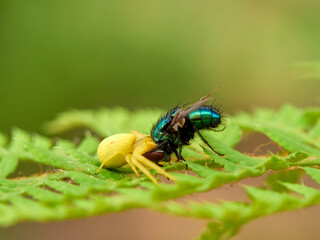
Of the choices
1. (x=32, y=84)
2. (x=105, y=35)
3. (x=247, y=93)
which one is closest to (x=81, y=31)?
(x=105, y=35)

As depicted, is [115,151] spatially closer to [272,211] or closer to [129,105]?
[272,211]

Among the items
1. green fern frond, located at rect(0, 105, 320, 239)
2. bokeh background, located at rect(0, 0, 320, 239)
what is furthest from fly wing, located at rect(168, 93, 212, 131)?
bokeh background, located at rect(0, 0, 320, 239)

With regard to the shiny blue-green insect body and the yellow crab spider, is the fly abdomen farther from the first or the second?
the yellow crab spider

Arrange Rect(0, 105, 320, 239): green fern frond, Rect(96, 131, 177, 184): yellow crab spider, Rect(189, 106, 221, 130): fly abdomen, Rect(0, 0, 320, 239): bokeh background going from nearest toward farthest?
Rect(0, 105, 320, 239): green fern frond → Rect(96, 131, 177, 184): yellow crab spider → Rect(189, 106, 221, 130): fly abdomen → Rect(0, 0, 320, 239): bokeh background

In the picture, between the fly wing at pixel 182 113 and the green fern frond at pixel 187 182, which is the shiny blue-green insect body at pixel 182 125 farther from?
the green fern frond at pixel 187 182

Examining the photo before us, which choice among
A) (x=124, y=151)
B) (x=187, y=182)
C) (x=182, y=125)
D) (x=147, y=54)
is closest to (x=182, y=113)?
(x=182, y=125)

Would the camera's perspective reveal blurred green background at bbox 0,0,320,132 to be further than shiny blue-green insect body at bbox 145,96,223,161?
Yes

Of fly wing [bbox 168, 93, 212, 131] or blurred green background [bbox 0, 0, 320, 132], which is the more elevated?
blurred green background [bbox 0, 0, 320, 132]
